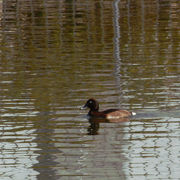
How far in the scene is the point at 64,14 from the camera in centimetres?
4272

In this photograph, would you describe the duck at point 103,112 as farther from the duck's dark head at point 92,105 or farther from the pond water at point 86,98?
the pond water at point 86,98

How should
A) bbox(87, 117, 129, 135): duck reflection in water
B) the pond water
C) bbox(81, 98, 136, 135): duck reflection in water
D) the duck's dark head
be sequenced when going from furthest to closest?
the duck's dark head, bbox(81, 98, 136, 135): duck reflection in water, bbox(87, 117, 129, 135): duck reflection in water, the pond water

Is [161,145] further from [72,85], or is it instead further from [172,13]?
[172,13]

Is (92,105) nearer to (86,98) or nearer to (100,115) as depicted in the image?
(100,115)

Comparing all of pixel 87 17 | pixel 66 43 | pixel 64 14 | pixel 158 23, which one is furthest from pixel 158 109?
pixel 64 14

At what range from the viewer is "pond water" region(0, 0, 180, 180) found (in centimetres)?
1230

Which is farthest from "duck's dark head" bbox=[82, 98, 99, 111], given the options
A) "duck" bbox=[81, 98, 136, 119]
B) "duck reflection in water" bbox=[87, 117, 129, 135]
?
"duck reflection in water" bbox=[87, 117, 129, 135]

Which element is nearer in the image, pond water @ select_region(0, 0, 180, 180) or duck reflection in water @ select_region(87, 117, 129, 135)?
pond water @ select_region(0, 0, 180, 180)

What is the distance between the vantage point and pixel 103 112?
16.3 m

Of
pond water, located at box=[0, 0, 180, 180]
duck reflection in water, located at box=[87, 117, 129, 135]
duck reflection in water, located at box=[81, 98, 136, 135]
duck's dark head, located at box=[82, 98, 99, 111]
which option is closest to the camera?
pond water, located at box=[0, 0, 180, 180]

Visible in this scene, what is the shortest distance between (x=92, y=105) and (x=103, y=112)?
0.89 ft

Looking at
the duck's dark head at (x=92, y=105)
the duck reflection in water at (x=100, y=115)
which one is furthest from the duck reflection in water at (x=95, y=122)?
the duck's dark head at (x=92, y=105)

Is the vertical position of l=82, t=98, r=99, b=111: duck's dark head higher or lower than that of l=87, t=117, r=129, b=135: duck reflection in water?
higher

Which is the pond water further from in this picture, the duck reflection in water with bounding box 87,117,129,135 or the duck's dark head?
the duck's dark head
